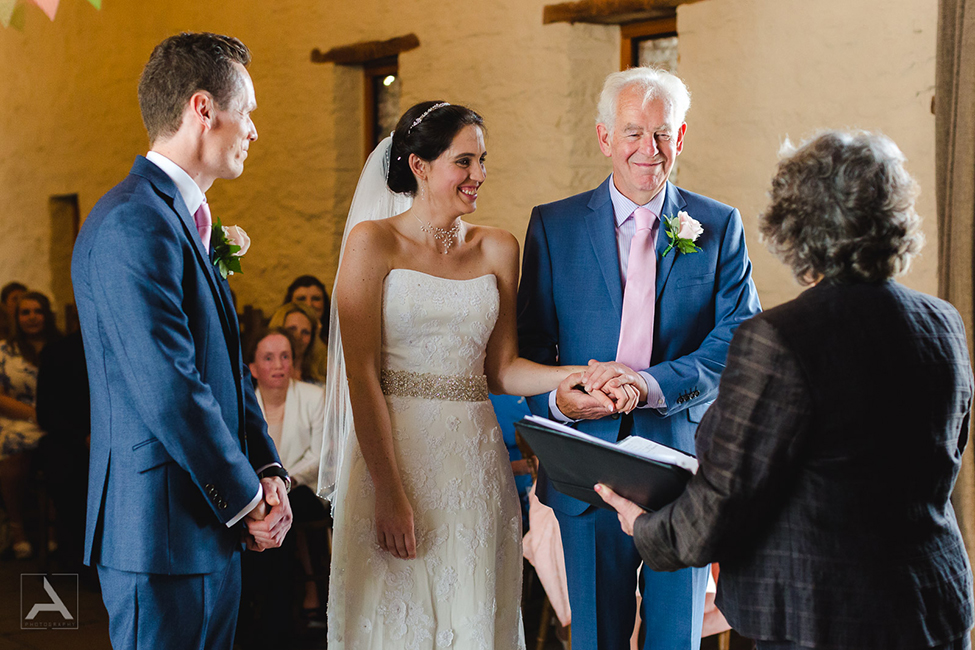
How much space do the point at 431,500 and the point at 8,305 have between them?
5.25 metres

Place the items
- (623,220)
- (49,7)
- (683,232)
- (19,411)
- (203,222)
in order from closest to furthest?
(203,222)
(683,232)
(623,220)
(19,411)
(49,7)

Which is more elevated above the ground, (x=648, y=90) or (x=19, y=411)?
(x=648, y=90)

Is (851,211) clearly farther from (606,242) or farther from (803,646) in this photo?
(606,242)

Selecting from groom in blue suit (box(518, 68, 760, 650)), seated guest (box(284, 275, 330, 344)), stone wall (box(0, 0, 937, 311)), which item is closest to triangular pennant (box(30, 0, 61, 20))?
stone wall (box(0, 0, 937, 311))

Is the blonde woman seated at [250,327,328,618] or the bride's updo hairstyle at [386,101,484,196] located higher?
the bride's updo hairstyle at [386,101,484,196]

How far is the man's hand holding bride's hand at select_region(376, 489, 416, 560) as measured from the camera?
2.25 meters

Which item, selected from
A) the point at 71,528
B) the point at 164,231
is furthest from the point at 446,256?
the point at 71,528

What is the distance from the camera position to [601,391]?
7.52ft

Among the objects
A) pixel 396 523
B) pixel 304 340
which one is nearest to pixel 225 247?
pixel 396 523

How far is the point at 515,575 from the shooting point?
8.12 ft

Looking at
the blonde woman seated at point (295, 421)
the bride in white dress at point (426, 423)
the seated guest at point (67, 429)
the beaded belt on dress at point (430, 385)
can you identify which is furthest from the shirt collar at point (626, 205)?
the seated guest at point (67, 429)

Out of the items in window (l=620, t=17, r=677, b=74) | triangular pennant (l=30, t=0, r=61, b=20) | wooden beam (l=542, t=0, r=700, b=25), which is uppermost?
triangular pennant (l=30, t=0, r=61, b=20)

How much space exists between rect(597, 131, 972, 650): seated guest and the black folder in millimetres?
112

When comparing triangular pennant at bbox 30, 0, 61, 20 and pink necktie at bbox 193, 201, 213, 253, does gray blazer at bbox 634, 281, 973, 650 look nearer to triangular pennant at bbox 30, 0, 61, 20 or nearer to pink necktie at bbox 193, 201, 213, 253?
pink necktie at bbox 193, 201, 213, 253
